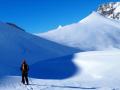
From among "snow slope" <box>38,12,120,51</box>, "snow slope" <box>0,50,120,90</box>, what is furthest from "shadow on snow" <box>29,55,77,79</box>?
"snow slope" <box>38,12,120,51</box>

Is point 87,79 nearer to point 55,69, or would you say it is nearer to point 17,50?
point 55,69

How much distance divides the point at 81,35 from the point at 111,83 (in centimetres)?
6055

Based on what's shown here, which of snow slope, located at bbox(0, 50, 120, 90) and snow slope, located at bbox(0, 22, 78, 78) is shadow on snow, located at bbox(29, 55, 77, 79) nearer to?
snow slope, located at bbox(0, 50, 120, 90)

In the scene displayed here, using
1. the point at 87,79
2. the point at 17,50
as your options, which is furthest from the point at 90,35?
the point at 87,79

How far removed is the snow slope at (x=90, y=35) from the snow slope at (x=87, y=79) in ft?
105

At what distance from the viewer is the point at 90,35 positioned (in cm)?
8406

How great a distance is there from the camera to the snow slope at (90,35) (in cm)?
7262

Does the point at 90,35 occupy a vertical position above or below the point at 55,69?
above

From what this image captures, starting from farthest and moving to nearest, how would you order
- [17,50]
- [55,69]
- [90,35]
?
1. [90,35]
2. [17,50]
3. [55,69]

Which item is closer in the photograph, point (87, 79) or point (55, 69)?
point (87, 79)

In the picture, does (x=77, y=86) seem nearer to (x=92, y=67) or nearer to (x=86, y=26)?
(x=92, y=67)

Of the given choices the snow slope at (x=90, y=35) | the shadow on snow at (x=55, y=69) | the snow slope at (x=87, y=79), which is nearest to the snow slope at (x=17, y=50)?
the shadow on snow at (x=55, y=69)

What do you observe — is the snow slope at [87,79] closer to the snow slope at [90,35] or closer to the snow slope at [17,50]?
the snow slope at [17,50]

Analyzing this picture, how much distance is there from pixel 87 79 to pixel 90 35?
57677 mm
